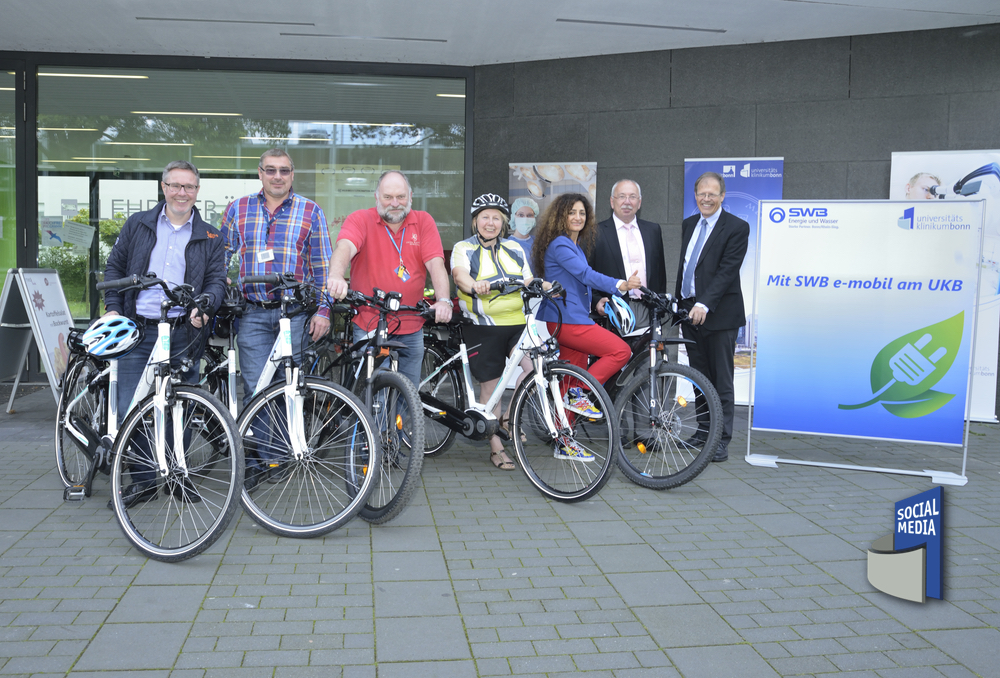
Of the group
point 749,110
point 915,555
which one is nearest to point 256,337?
point 915,555

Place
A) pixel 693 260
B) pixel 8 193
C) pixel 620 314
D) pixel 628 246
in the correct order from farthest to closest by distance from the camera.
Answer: pixel 8 193, pixel 628 246, pixel 693 260, pixel 620 314

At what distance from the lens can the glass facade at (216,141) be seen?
821 centimetres

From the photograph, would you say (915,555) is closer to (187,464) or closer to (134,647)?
(134,647)

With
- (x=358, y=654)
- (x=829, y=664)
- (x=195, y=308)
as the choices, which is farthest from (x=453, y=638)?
(x=195, y=308)

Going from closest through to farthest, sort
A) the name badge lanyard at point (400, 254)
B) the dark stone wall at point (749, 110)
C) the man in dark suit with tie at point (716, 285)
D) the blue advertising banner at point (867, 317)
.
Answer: the name badge lanyard at point (400, 254), the blue advertising banner at point (867, 317), the man in dark suit with tie at point (716, 285), the dark stone wall at point (749, 110)

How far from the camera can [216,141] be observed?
8.41m

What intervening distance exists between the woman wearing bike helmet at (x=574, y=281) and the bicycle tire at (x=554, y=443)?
0.81 metres

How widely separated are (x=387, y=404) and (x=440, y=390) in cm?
120

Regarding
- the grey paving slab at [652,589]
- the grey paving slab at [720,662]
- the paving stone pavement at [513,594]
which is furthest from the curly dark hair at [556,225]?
the grey paving slab at [720,662]

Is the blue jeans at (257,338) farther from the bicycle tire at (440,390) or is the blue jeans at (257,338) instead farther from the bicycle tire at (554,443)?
the bicycle tire at (554,443)

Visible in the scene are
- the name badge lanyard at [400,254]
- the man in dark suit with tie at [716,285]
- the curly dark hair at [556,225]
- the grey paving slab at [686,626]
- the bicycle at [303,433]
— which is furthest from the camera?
the man in dark suit with tie at [716,285]

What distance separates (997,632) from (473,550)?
2040 mm

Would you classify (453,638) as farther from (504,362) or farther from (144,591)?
(504,362)

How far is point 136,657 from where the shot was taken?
260 cm
